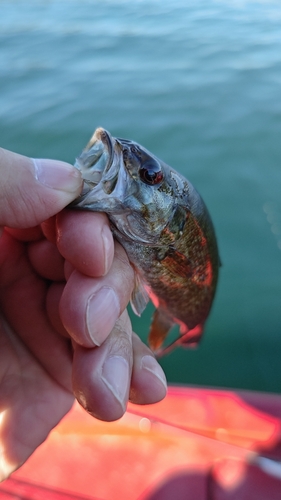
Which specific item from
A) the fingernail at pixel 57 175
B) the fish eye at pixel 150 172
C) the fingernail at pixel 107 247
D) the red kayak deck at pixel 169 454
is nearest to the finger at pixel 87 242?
the fingernail at pixel 107 247

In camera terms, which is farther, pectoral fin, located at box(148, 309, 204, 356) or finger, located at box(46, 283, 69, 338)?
pectoral fin, located at box(148, 309, 204, 356)

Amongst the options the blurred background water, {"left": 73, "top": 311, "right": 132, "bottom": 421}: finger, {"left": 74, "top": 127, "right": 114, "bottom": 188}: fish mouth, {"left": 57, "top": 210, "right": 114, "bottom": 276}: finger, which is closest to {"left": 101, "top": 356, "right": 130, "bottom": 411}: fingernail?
{"left": 73, "top": 311, "right": 132, "bottom": 421}: finger

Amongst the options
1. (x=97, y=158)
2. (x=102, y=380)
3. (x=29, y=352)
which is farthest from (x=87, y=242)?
(x=29, y=352)

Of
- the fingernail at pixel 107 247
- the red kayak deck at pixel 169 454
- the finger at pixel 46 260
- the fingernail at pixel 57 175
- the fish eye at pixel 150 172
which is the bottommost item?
the red kayak deck at pixel 169 454

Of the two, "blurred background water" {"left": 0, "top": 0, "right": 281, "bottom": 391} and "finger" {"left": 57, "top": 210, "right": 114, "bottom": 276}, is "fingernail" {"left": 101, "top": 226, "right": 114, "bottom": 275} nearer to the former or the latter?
"finger" {"left": 57, "top": 210, "right": 114, "bottom": 276}

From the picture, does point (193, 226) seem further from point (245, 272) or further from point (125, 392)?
point (245, 272)

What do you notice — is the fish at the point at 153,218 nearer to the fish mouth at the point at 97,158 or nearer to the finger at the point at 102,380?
the fish mouth at the point at 97,158
